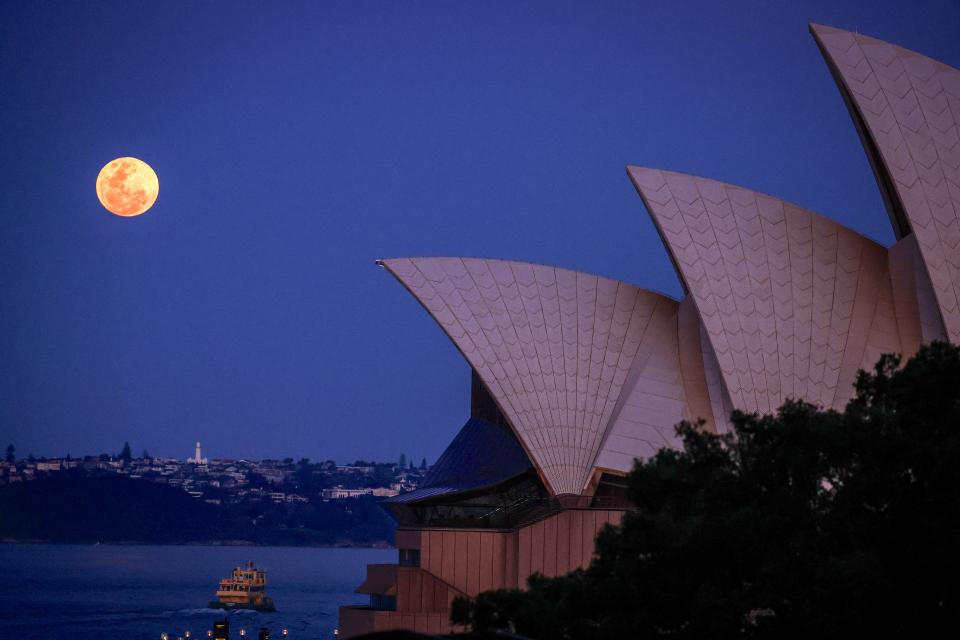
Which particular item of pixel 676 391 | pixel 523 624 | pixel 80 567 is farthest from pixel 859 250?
pixel 80 567

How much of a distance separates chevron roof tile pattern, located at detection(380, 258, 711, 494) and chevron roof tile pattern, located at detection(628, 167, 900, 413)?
2.67m

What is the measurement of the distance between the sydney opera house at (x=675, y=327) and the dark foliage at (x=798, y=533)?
11.8 meters

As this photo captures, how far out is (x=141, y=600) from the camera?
362 feet

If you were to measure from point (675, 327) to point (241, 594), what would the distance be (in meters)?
69.4

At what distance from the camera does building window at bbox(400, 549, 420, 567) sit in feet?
110

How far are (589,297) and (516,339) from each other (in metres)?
2.66

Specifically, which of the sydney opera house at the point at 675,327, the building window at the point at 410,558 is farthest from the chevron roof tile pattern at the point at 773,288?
the building window at the point at 410,558

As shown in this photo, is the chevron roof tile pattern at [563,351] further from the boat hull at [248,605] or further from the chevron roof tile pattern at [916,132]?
the boat hull at [248,605]

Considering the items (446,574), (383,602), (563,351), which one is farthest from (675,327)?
(383,602)

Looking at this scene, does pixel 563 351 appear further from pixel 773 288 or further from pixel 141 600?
pixel 141 600

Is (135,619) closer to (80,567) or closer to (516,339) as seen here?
(516,339)

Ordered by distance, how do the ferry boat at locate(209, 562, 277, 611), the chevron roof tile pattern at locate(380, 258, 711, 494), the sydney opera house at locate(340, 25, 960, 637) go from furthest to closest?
the ferry boat at locate(209, 562, 277, 611), the chevron roof tile pattern at locate(380, 258, 711, 494), the sydney opera house at locate(340, 25, 960, 637)

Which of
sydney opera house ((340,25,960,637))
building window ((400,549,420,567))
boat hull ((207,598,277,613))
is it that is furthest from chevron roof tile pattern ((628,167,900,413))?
boat hull ((207,598,277,613))

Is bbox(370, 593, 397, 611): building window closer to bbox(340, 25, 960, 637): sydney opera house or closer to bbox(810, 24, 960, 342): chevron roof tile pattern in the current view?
bbox(340, 25, 960, 637): sydney opera house
